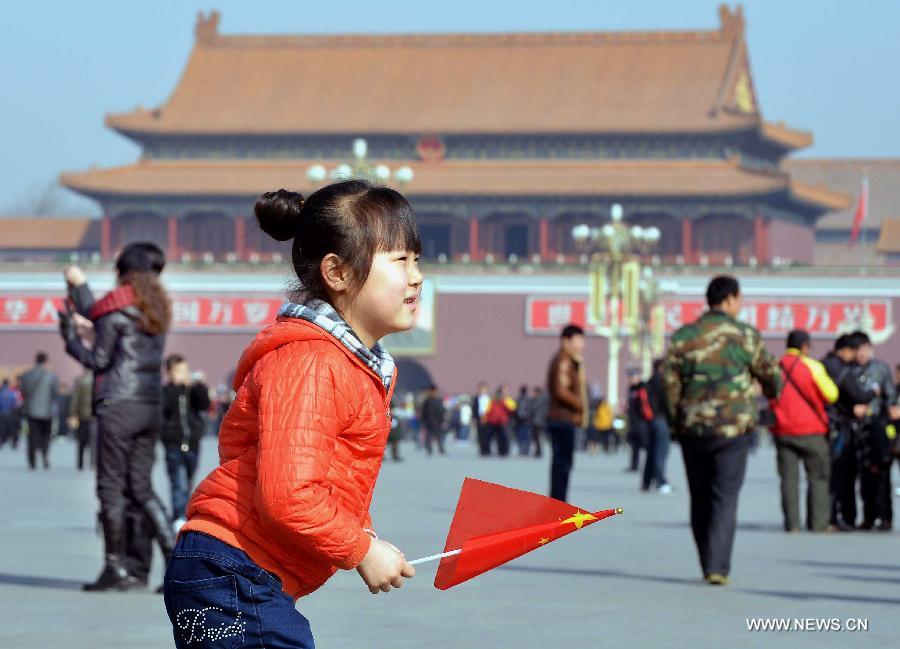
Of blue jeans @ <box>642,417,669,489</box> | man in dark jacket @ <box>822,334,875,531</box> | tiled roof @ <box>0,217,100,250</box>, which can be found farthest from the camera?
tiled roof @ <box>0,217,100,250</box>

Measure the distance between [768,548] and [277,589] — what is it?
755cm

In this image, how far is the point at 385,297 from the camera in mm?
3553

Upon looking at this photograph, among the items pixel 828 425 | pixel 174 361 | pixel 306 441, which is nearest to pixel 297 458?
pixel 306 441

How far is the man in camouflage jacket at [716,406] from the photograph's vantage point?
339 inches

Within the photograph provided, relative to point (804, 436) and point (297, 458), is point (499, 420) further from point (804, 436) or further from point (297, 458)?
point (297, 458)

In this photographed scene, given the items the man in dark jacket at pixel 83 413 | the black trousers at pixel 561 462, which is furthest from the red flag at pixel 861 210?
the black trousers at pixel 561 462

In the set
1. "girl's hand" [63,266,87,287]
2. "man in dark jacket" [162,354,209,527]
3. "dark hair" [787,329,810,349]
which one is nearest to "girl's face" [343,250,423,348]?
"girl's hand" [63,266,87,287]

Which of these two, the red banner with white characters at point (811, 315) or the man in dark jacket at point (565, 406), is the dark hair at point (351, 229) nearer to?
the man in dark jacket at point (565, 406)

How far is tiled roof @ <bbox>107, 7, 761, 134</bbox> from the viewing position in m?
51.1

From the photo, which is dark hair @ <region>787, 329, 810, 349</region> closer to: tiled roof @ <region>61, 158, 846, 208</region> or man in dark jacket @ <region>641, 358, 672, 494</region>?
man in dark jacket @ <region>641, 358, 672, 494</region>

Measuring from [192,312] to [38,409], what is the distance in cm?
2607

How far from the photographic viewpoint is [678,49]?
52.6 meters

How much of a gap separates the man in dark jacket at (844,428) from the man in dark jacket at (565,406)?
1.56 metres

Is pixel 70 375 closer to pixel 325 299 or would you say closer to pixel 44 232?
pixel 44 232
